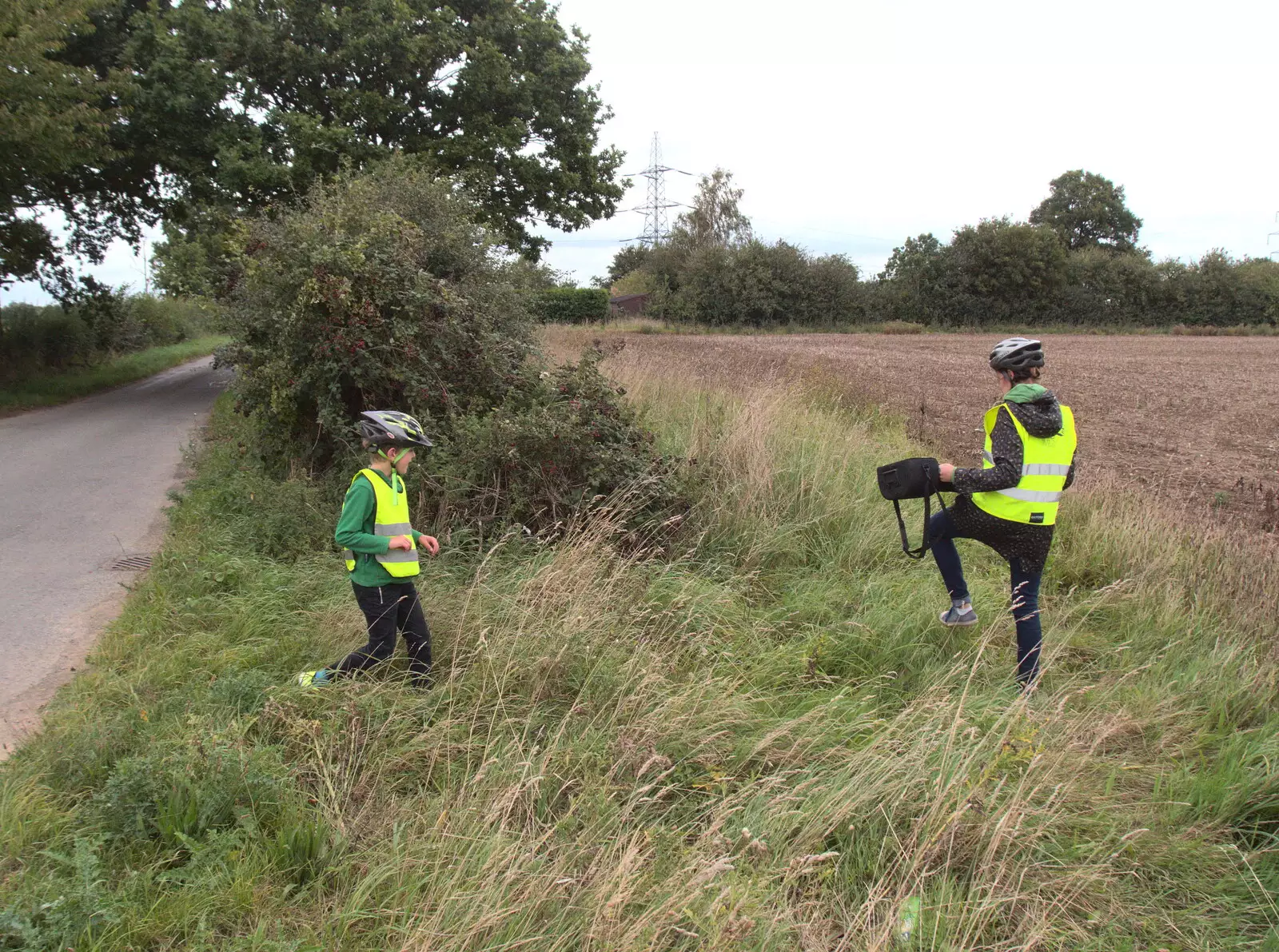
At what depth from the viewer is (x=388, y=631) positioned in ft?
13.1

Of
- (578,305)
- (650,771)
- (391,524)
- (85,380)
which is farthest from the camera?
(578,305)

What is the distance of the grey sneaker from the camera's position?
4641 mm

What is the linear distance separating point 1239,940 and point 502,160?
20955 millimetres

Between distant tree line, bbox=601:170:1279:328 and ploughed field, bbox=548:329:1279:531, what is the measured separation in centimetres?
1918

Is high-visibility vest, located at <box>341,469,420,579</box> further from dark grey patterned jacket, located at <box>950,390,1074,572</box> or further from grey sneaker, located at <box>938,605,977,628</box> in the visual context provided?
grey sneaker, located at <box>938,605,977,628</box>

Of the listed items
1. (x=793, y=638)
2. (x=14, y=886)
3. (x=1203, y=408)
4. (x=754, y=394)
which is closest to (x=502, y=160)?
(x=754, y=394)

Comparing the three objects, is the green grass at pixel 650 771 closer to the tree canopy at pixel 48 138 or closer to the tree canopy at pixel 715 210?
the tree canopy at pixel 48 138

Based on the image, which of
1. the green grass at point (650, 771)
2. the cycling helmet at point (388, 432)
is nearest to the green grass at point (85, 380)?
the green grass at point (650, 771)

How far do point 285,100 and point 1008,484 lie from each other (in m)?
20.0

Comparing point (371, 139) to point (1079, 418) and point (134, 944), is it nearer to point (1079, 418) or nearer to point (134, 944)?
point (1079, 418)

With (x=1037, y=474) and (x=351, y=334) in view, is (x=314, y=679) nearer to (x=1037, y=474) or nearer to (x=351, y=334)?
(x=1037, y=474)

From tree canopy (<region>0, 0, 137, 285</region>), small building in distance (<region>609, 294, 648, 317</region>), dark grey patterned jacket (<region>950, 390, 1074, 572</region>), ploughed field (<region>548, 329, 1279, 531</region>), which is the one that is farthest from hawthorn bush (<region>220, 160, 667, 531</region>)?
small building in distance (<region>609, 294, 648, 317</region>)

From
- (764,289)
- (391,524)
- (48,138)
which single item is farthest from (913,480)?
(764,289)

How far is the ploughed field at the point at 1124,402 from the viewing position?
9.29m
